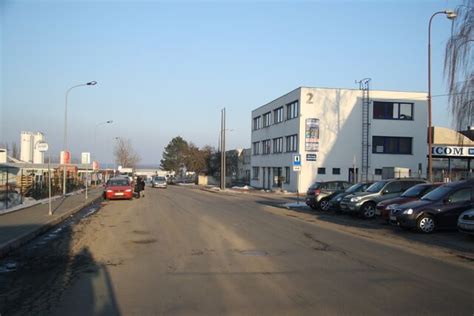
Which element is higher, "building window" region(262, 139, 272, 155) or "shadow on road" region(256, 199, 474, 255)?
"building window" region(262, 139, 272, 155)

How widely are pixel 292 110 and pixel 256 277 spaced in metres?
48.2

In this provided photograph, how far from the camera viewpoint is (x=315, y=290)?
7.86 m

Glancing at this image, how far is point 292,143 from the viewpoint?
54.9m

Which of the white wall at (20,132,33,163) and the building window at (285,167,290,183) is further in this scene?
the white wall at (20,132,33,163)

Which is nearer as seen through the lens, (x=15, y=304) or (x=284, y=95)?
(x=15, y=304)

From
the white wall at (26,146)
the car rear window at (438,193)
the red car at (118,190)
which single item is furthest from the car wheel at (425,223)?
the white wall at (26,146)

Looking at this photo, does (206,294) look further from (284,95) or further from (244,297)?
(284,95)

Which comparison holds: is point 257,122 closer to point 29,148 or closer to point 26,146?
point 29,148

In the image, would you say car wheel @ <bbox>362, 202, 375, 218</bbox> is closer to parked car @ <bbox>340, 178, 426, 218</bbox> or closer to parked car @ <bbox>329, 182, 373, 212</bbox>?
parked car @ <bbox>340, 178, 426, 218</bbox>

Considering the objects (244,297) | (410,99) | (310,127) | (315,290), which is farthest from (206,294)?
(410,99)

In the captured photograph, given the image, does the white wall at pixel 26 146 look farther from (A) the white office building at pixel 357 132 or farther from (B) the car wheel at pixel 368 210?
(B) the car wheel at pixel 368 210

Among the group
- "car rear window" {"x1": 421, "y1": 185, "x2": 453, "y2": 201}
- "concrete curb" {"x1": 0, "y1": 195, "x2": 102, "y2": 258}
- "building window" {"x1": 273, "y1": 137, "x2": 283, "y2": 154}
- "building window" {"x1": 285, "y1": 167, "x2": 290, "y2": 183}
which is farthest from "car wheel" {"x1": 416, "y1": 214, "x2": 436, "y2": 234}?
"building window" {"x1": 273, "y1": 137, "x2": 283, "y2": 154}

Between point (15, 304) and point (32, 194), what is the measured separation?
28.1m

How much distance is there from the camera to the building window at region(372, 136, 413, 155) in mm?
52469
